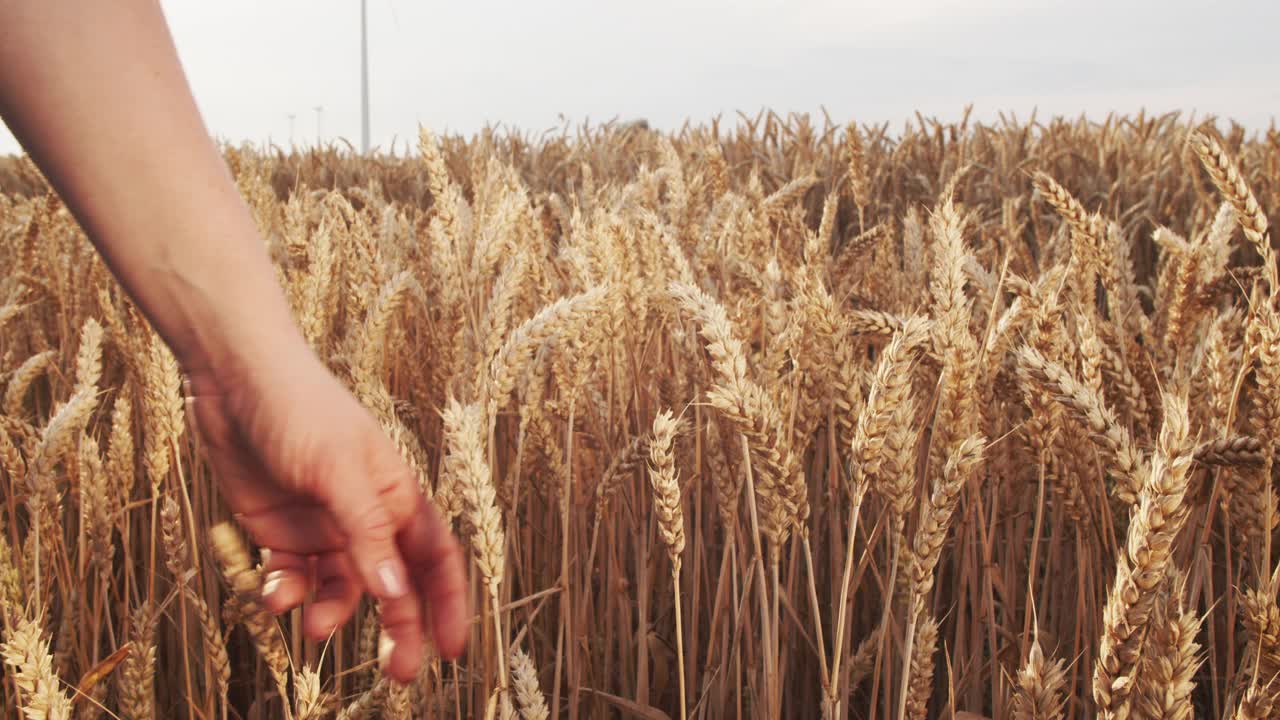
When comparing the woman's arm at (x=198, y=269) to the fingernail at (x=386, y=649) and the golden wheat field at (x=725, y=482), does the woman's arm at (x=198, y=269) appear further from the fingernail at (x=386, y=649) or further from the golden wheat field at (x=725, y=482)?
the golden wheat field at (x=725, y=482)

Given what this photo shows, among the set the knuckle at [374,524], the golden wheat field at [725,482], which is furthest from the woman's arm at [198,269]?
the golden wheat field at [725,482]

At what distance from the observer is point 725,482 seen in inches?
51.7

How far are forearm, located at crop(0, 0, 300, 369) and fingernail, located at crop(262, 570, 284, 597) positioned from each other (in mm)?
153

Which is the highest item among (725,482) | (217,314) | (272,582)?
(217,314)

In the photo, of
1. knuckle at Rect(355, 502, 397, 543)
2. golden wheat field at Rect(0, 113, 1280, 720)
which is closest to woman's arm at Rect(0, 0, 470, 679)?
knuckle at Rect(355, 502, 397, 543)

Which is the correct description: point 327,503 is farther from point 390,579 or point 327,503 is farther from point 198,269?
point 198,269

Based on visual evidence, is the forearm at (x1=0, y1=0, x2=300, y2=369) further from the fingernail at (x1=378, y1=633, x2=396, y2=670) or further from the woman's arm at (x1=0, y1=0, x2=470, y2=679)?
the fingernail at (x1=378, y1=633, x2=396, y2=670)

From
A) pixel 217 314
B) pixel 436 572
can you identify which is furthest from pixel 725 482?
pixel 217 314

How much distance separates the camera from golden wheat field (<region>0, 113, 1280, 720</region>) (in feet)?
3.16

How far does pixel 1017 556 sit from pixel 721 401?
44.0 inches

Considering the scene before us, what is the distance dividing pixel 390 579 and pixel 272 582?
4.3 inches

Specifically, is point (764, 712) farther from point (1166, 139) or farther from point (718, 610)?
point (1166, 139)

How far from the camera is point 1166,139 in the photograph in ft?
18.0

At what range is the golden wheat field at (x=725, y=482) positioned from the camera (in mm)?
963
